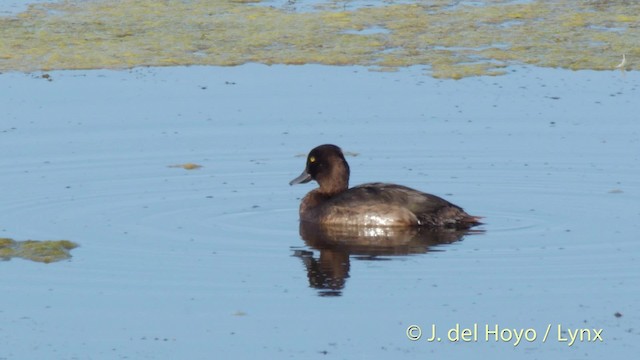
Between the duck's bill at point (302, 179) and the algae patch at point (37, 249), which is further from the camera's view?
the duck's bill at point (302, 179)

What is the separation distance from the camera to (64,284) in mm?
10047

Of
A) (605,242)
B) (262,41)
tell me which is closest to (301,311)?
(605,242)

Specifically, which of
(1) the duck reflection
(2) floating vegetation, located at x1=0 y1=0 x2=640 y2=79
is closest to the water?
(1) the duck reflection

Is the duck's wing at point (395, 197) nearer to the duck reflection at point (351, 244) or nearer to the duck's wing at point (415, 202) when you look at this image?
the duck's wing at point (415, 202)

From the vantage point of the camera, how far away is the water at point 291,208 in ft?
29.4

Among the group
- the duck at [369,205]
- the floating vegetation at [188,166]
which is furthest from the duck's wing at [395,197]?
the floating vegetation at [188,166]

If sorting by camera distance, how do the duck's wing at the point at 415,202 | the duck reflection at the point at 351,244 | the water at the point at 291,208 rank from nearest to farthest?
the water at the point at 291,208, the duck reflection at the point at 351,244, the duck's wing at the point at 415,202

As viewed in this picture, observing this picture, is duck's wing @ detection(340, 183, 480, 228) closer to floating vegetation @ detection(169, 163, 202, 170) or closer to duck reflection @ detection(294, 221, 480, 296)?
duck reflection @ detection(294, 221, 480, 296)

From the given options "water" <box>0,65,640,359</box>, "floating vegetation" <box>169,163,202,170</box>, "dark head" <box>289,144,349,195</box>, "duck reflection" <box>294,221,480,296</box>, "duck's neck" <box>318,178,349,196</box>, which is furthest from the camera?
"floating vegetation" <box>169,163,202,170</box>

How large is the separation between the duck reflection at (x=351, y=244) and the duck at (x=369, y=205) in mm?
60

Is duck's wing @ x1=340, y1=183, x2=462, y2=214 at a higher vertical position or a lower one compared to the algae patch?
higher

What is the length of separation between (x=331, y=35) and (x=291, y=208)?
18.7ft

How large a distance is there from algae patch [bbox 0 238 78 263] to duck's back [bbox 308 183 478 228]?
2148 mm

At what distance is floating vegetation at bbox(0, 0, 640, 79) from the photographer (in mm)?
16922
